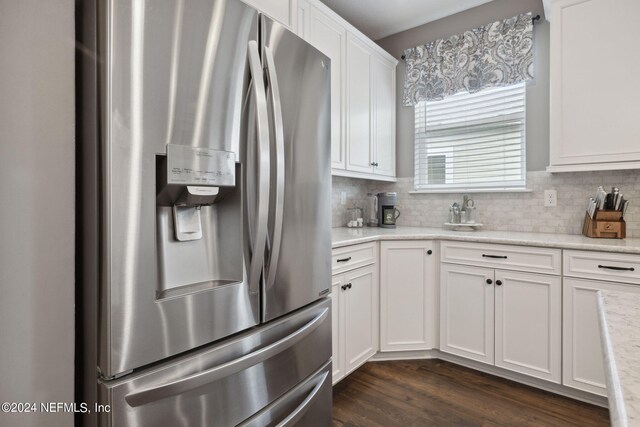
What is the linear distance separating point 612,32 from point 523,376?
2.17 meters

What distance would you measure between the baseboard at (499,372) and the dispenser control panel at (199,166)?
1997 mm

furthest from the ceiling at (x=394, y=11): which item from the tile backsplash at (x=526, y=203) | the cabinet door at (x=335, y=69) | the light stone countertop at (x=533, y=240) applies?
the light stone countertop at (x=533, y=240)

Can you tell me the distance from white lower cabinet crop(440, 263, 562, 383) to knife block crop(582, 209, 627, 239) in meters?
0.49

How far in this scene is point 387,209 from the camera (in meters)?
Result: 2.99

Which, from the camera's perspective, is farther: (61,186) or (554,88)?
(554,88)

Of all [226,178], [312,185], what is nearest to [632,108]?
[312,185]

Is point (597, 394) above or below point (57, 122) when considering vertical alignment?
below

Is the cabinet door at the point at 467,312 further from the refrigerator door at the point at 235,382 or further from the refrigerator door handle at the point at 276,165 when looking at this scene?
the refrigerator door handle at the point at 276,165

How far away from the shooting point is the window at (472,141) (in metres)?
2.71

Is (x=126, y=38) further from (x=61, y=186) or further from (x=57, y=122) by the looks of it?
(x=61, y=186)

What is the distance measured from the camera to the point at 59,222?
2.44 feet

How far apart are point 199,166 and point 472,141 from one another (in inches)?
103

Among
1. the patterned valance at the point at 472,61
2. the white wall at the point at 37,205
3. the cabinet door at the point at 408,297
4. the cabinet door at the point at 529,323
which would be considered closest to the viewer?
the white wall at the point at 37,205

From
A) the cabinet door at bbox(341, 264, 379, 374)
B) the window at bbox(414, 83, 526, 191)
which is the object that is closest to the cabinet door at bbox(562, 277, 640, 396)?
the window at bbox(414, 83, 526, 191)
